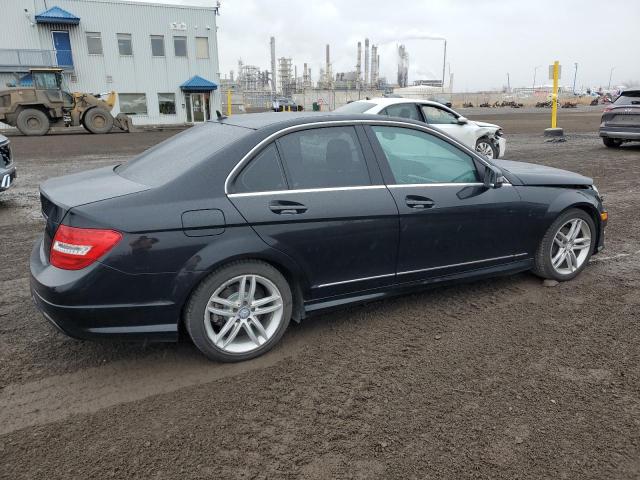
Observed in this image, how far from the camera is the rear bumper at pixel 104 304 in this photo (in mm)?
2861

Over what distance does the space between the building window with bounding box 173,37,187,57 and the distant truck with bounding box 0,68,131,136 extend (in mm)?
10214

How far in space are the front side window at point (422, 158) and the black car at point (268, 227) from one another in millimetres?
11

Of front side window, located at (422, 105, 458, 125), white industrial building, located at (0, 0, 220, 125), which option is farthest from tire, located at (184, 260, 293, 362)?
white industrial building, located at (0, 0, 220, 125)

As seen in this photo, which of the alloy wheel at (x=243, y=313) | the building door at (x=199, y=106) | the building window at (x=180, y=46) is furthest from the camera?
the building door at (x=199, y=106)

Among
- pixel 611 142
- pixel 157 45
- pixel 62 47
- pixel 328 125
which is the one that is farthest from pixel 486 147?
pixel 62 47

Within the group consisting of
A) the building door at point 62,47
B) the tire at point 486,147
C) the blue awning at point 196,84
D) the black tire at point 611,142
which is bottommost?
the black tire at point 611,142

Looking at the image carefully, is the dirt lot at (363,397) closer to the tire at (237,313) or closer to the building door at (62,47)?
the tire at (237,313)

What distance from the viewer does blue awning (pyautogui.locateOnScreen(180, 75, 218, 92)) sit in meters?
35.6

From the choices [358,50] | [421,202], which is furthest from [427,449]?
[358,50]

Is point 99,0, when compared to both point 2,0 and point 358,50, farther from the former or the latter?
point 358,50

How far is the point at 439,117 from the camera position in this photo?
10.5 m

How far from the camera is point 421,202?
12.2 feet

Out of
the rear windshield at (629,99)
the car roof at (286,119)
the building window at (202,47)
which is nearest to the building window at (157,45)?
the building window at (202,47)

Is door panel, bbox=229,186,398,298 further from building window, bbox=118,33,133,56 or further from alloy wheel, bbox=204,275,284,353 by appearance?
building window, bbox=118,33,133,56
